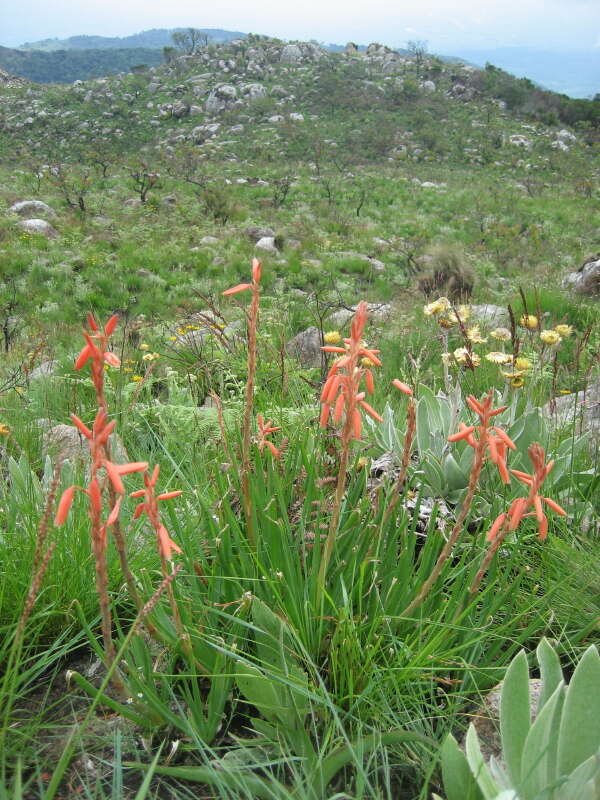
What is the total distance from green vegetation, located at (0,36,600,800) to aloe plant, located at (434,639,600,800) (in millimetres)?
16

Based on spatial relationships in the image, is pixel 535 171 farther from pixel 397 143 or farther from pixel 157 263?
pixel 157 263

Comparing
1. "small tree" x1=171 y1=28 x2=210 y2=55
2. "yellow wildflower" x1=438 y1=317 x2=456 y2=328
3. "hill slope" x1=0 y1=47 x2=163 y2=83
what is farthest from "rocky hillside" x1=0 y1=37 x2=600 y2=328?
"hill slope" x1=0 y1=47 x2=163 y2=83

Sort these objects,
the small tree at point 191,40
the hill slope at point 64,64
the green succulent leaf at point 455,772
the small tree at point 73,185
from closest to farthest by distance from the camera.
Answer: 1. the green succulent leaf at point 455,772
2. the small tree at point 73,185
3. the small tree at point 191,40
4. the hill slope at point 64,64

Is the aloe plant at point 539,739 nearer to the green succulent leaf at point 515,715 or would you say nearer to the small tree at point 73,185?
the green succulent leaf at point 515,715

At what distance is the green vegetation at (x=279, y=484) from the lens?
1146mm

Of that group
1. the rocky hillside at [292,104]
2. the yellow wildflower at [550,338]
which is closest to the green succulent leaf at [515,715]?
the yellow wildflower at [550,338]

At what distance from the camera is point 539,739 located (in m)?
1.12

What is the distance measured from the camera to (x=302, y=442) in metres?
1.97

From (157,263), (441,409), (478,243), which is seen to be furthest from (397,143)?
(441,409)

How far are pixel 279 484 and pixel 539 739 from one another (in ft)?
2.78

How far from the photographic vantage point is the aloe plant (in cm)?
109

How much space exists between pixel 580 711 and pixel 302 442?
1.10m

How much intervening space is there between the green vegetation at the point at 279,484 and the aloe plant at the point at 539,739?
2 cm

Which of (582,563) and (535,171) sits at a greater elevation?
(535,171)
